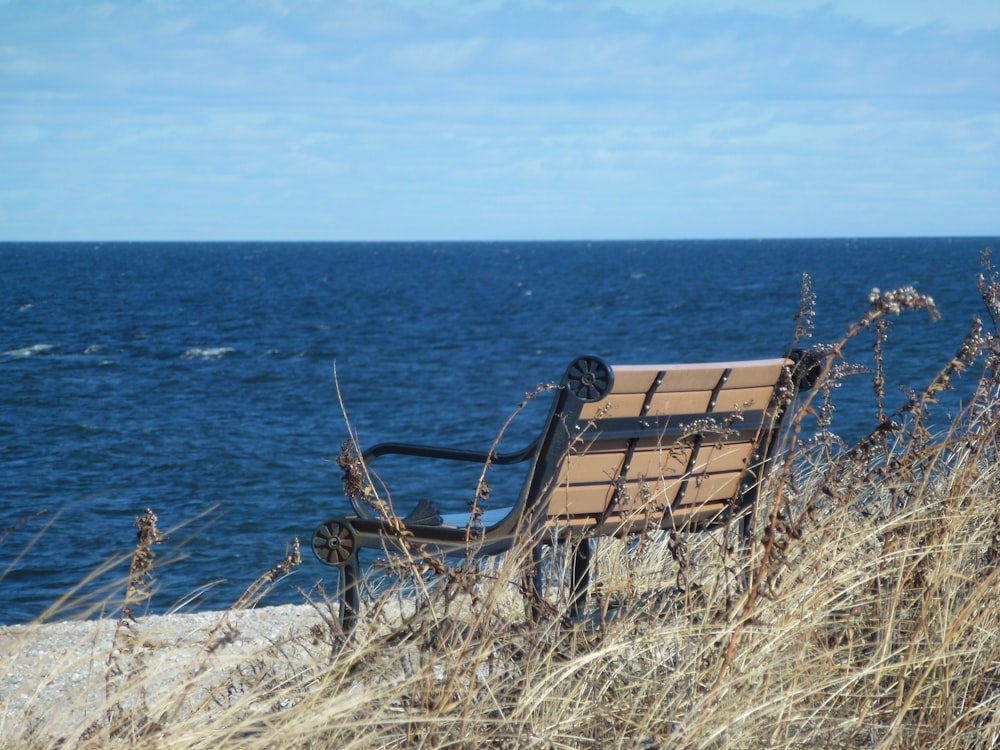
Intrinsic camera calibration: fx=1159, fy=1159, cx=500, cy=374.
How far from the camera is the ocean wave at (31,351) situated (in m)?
29.4

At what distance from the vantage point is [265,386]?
75.3ft

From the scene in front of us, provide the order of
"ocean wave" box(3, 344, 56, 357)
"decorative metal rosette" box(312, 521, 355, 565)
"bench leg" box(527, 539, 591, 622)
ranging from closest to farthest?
"bench leg" box(527, 539, 591, 622)
"decorative metal rosette" box(312, 521, 355, 565)
"ocean wave" box(3, 344, 56, 357)

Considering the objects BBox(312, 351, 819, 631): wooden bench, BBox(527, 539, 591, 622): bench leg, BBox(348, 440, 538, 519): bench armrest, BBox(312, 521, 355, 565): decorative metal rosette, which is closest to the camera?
BBox(527, 539, 591, 622): bench leg

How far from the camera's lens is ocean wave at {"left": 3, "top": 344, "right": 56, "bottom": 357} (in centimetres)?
2938

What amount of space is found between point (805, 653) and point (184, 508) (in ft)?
33.0

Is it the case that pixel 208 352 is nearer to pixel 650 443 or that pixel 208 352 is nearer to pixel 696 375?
pixel 650 443

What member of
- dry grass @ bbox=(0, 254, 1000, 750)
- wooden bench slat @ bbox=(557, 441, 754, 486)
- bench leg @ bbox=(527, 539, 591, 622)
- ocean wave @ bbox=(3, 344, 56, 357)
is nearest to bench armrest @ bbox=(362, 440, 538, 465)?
wooden bench slat @ bbox=(557, 441, 754, 486)

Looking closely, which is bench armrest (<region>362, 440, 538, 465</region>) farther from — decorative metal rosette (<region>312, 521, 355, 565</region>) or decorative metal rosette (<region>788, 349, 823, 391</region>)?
decorative metal rosette (<region>788, 349, 823, 391</region>)

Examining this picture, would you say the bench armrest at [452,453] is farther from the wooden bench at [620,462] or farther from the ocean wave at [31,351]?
the ocean wave at [31,351]

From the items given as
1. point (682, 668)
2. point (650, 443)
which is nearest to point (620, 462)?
point (650, 443)

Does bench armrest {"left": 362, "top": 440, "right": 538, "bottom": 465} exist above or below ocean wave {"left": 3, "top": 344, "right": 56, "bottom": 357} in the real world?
above

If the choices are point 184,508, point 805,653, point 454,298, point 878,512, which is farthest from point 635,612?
point 454,298

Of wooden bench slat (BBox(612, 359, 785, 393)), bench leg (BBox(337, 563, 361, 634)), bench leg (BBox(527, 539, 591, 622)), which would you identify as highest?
wooden bench slat (BBox(612, 359, 785, 393))

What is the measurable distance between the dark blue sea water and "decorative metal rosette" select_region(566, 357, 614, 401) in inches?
39.5
